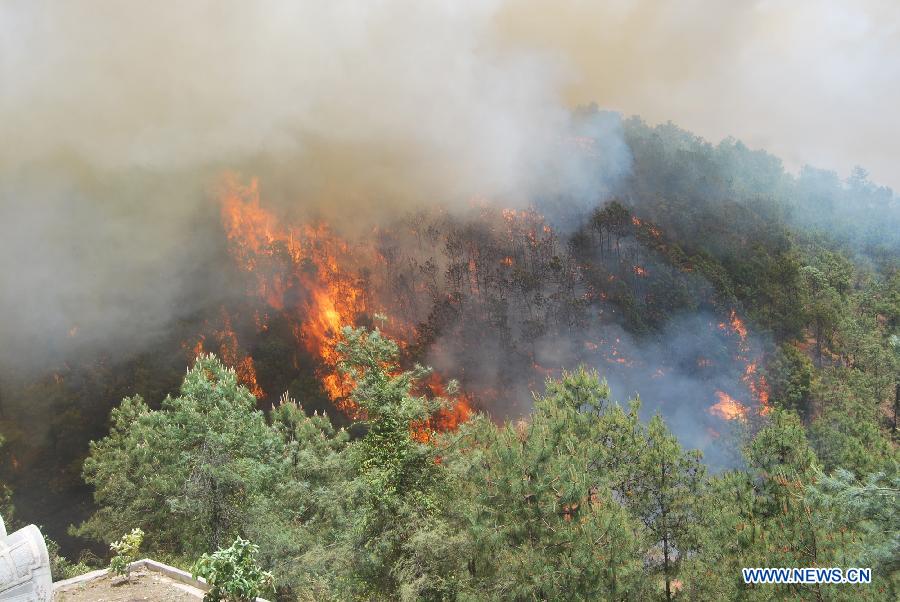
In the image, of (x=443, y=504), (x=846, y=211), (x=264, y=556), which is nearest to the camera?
(x=443, y=504)

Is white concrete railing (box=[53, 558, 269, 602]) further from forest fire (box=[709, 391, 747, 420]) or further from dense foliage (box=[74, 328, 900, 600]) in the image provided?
forest fire (box=[709, 391, 747, 420])

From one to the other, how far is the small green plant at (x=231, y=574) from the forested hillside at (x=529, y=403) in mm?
2842

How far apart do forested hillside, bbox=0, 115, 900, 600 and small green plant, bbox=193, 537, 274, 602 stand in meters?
2.84

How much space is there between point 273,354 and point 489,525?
198ft

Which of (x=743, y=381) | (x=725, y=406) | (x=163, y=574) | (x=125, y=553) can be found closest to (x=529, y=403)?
(x=725, y=406)

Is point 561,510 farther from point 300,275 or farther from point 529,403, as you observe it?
point 300,275

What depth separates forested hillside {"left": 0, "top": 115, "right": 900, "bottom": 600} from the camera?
17594 millimetres

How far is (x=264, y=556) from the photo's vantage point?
80.0ft

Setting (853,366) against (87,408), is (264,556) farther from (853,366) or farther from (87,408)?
(853,366)

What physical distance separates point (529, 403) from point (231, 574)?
53540 millimetres

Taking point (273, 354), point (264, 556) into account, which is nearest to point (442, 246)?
point (273, 354)

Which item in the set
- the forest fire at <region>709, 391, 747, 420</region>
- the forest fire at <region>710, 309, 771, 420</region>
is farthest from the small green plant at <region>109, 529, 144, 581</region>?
the forest fire at <region>709, 391, 747, 420</region>

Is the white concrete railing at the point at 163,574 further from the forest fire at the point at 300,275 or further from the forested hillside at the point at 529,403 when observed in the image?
the forest fire at the point at 300,275

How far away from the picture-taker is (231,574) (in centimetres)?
1622
